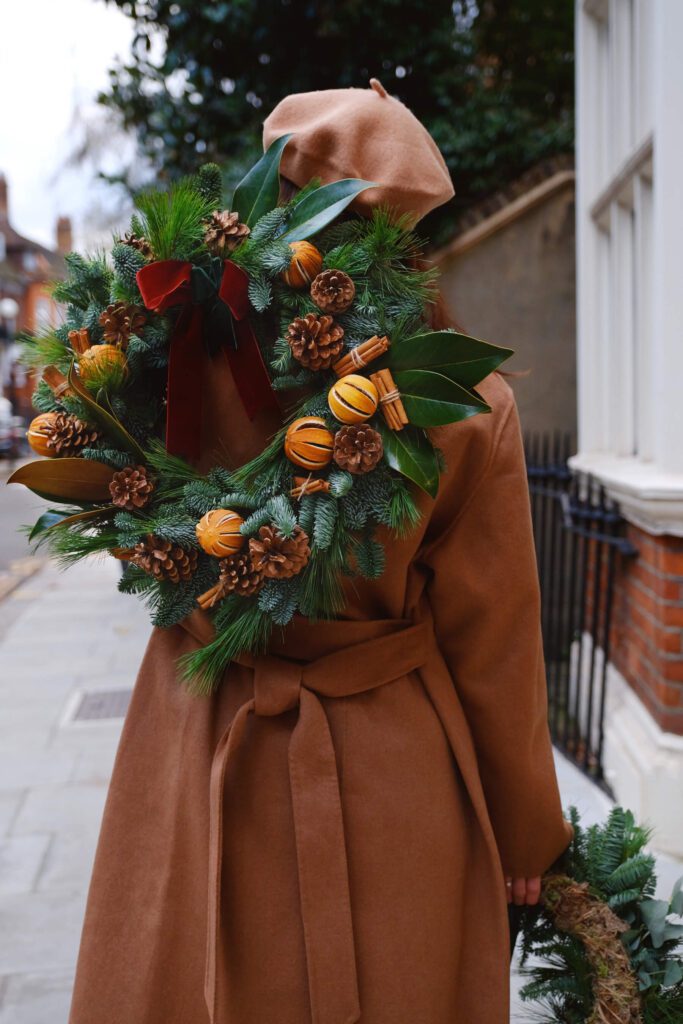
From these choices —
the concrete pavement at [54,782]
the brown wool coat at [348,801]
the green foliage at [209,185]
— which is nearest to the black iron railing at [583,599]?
the concrete pavement at [54,782]

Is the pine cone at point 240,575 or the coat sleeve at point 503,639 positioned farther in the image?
the coat sleeve at point 503,639

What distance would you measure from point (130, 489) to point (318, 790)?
557 millimetres

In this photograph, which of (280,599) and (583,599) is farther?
(583,599)

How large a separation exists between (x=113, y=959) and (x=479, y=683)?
77 centimetres

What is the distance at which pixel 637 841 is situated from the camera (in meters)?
1.77

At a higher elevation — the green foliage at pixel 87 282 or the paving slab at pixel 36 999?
the green foliage at pixel 87 282

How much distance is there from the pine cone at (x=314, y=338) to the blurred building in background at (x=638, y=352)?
6.73 ft

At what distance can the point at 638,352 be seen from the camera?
12.9ft

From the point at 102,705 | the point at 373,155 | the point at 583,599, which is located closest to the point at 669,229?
the point at 583,599

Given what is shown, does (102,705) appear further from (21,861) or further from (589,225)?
(589,225)

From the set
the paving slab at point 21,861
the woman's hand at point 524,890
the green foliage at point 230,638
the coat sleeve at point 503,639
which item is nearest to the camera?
the green foliage at point 230,638

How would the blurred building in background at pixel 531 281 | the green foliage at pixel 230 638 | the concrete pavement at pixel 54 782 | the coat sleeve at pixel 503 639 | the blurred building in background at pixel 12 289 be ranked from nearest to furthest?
the green foliage at pixel 230 638 → the coat sleeve at pixel 503 639 → the concrete pavement at pixel 54 782 → the blurred building in background at pixel 531 281 → the blurred building in background at pixel 12 289

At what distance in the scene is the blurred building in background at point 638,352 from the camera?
3.01m

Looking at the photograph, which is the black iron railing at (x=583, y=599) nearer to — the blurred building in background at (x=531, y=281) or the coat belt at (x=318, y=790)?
the blurred building in background at (x=531, y=281)
